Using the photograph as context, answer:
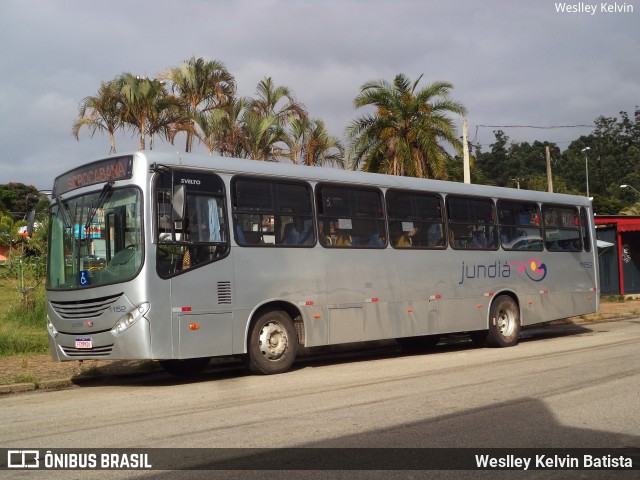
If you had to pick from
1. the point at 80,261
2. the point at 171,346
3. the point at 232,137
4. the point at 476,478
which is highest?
the point at 232,137

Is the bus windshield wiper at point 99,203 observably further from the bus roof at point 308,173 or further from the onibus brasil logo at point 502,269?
the onibus brasil logo at point 502,269

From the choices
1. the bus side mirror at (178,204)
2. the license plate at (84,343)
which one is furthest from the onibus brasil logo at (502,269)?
the license plate at (84,343)

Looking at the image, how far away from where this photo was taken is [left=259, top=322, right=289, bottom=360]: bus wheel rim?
→ 12.0 metres

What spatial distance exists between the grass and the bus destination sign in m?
4.28

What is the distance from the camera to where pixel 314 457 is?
6480mm

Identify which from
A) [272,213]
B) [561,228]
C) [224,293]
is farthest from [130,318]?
[561,228]

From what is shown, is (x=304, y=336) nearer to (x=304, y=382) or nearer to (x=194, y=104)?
(x=304, y=382)

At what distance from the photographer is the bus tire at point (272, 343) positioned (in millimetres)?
11844

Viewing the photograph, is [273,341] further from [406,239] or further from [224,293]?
[406,239]

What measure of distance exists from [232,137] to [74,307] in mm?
15529

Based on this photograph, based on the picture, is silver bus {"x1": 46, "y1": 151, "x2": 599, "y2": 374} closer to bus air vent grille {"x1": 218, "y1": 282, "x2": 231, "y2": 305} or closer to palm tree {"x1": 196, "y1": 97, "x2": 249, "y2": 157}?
bus air vent grille {"x1": 218, "y1": 282, "x2": 231, "y2": 305}

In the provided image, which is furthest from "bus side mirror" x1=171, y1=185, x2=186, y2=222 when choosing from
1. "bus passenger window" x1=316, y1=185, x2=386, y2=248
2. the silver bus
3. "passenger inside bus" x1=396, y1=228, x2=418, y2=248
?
"passenger inside bus" x1=396, y1=228, x2=418, y2=248

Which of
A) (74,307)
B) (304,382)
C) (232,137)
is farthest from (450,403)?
(232,137)

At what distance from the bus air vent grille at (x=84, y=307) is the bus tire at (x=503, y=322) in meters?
8.67
